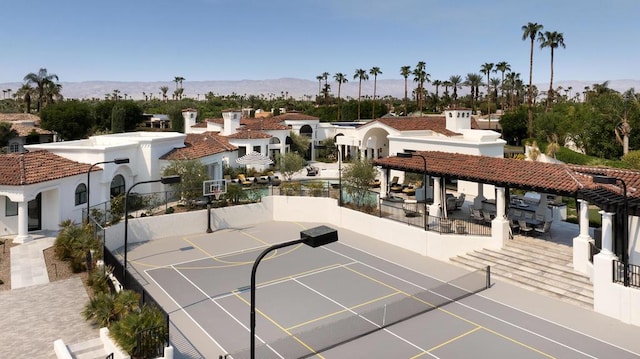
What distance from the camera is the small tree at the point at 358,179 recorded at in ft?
106

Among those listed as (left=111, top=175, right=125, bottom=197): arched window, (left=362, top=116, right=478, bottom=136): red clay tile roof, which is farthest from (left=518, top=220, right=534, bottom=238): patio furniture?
(left=111, top=175, right=125, bottom=197): arched window

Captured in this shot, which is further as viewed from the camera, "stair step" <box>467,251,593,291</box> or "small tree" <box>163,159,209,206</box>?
"small tree" <box>163,159,209,206</box>

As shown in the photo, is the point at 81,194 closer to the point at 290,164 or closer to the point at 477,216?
the point at 290,164

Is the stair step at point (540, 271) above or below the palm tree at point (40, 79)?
below

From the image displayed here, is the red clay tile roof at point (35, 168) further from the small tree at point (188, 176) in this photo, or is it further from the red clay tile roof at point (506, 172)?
the red clay tile roof at point (506, 172)

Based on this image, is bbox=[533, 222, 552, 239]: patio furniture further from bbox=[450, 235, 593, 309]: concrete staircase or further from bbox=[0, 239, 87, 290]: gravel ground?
bbox=[0, 239, 87, 290]: gravel ground

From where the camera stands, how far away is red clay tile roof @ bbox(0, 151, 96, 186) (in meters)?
24.8

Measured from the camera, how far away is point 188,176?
32.0 m

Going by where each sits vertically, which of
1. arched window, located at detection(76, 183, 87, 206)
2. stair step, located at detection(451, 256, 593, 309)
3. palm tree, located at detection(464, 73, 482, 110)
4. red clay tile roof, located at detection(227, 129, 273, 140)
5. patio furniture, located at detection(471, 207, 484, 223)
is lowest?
stair step, located at detection(451, 256, 593, 309)

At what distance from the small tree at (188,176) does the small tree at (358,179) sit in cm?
1047

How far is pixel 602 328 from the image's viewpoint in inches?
631

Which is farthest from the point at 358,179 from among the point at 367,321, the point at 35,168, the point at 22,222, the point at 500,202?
the point at 22,222

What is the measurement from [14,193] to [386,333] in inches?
828

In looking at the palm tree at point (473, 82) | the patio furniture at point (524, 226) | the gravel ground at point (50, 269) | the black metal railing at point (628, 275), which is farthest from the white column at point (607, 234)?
the palm tree at point (473, 82)
